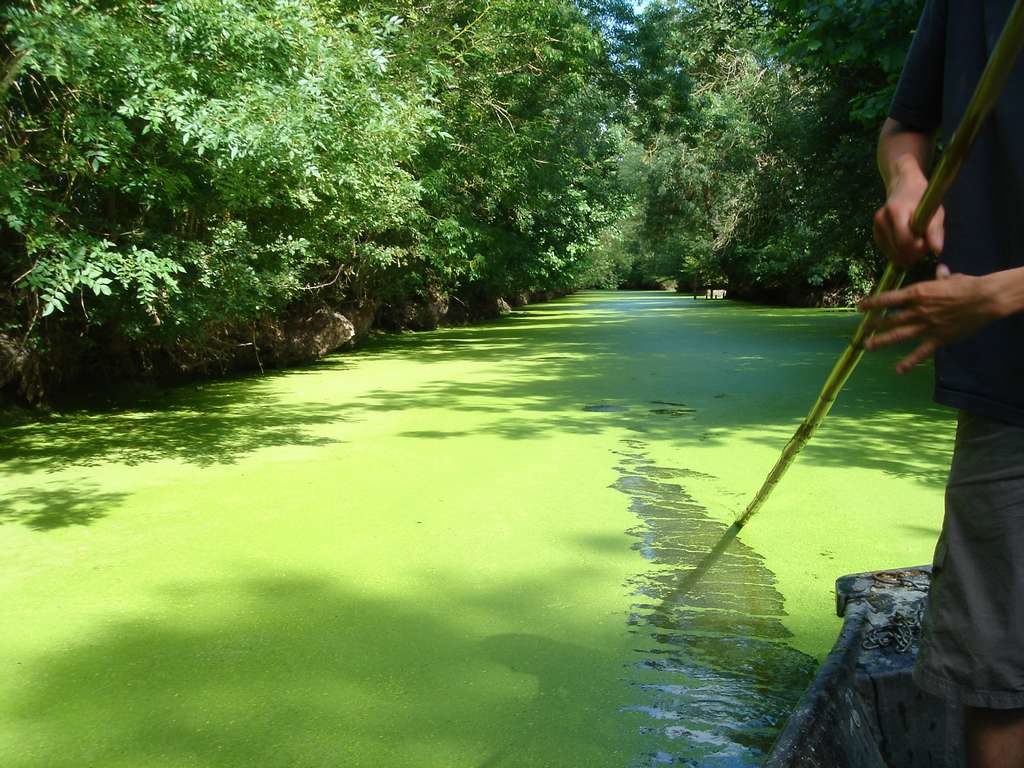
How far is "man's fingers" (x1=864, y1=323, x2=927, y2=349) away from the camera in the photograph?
0.95m

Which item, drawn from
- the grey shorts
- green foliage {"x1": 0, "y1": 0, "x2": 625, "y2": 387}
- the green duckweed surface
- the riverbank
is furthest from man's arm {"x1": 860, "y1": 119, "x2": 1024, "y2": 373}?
the riverbank

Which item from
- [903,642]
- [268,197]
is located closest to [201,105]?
[268,197]

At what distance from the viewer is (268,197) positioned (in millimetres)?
4754

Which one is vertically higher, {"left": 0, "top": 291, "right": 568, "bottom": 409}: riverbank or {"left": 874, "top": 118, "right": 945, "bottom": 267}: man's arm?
{"left": 874, "top": 118, "right": 945, "bottom": 267}: man's arm

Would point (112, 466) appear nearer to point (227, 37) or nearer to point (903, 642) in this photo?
point (227, 37)

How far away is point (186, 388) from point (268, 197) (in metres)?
3.16

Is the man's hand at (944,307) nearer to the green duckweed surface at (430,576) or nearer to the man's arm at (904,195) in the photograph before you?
the man's arm at (904,195)

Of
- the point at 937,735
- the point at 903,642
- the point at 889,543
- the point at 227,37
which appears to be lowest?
the point at 889,543

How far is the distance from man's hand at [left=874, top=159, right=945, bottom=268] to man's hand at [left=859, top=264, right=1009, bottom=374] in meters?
0.05

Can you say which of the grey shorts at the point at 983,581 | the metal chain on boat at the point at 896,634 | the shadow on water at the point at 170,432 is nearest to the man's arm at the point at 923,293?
the grey shorts at the point at 983,581

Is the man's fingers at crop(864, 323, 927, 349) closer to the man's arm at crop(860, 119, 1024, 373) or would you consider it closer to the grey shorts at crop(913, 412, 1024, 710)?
the man's arm at crop(860, 119, 1024, 373)

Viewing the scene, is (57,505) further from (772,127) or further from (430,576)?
(772,127)

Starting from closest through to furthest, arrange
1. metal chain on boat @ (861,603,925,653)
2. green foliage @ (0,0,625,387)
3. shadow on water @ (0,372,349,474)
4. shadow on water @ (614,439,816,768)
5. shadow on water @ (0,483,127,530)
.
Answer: metal chain on boat @ (861,603,925,653) < shadow on water @ (614,439,816,768) < shadow on water @ (0,483,127,530) < green foliage @ (0,0,625,387) < shadow on water @ (0,372,349,474)

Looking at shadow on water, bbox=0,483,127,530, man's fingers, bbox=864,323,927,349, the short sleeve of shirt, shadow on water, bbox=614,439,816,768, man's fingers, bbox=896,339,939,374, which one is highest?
the short sleeve of shirt
